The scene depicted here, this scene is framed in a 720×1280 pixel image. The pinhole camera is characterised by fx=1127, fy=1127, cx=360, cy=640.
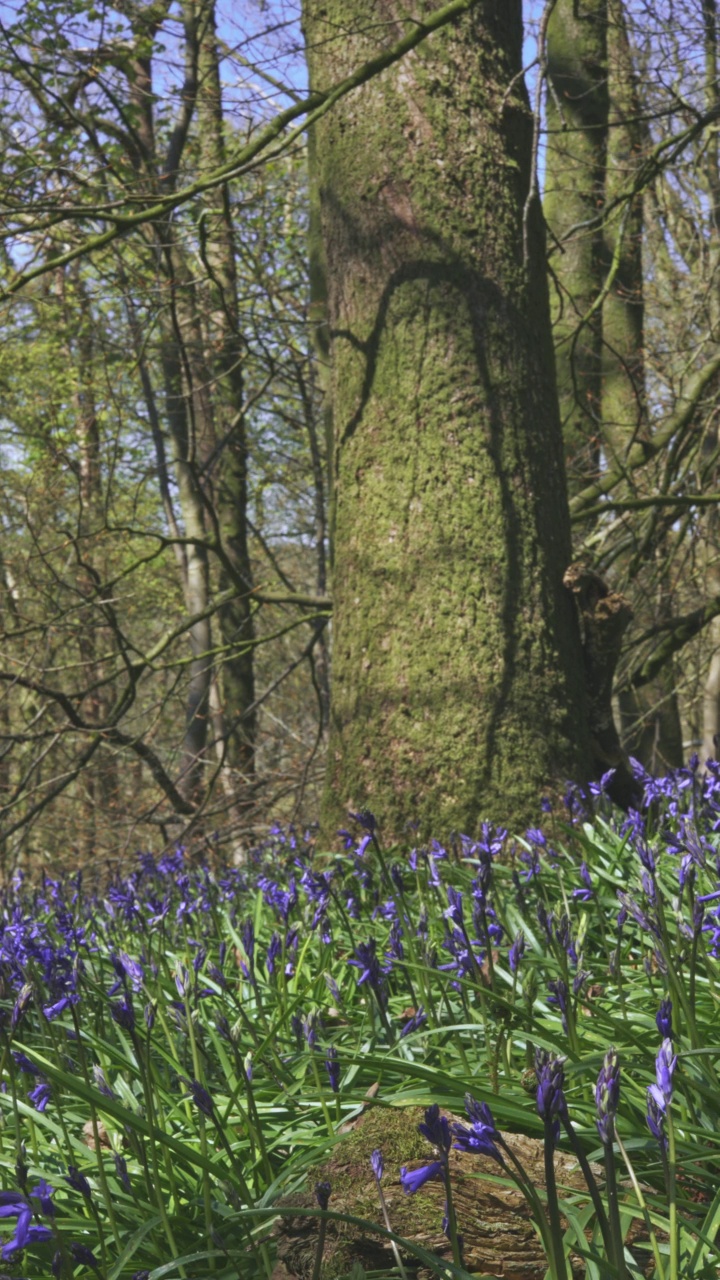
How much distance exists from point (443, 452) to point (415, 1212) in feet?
10.4

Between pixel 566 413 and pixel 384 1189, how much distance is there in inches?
272

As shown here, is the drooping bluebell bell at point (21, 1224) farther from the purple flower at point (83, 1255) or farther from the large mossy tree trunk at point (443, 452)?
the large mossy tree trunk at point (443, 452)

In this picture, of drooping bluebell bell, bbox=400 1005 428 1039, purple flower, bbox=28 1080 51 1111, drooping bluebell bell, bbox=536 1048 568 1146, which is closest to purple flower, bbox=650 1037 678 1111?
drooping bluebell bell, bbox=536 1048 568 1146

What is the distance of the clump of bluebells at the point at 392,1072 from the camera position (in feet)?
4.50

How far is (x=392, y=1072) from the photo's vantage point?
2.16m

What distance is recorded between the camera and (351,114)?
477 cm

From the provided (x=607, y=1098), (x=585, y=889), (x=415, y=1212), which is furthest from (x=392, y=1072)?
(x=607, y=1098)

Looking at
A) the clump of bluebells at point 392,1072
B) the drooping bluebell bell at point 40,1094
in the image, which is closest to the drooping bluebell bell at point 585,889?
the clump of bluebells at point 392,1072

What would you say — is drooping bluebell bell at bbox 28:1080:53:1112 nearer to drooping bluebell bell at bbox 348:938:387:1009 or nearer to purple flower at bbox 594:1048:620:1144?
drooping bluebell bell at bbox 348:938:387:1009

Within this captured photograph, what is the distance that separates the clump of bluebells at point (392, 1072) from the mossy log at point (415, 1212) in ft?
0.06

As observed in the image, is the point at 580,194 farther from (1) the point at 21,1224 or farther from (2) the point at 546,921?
(1) the point at 21,1224

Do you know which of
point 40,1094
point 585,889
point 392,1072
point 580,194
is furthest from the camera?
point 580,194

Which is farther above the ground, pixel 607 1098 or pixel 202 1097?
pixel 607 1098

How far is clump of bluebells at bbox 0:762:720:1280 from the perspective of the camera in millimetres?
1373
